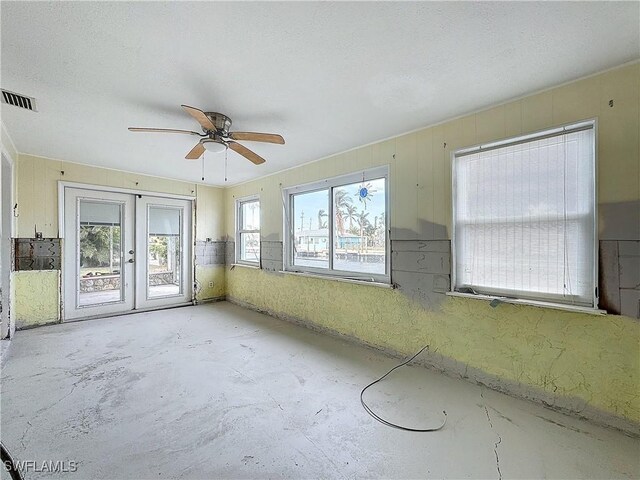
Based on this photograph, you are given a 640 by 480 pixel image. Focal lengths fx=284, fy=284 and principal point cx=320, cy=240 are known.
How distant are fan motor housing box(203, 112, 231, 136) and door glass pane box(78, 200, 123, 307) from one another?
340 centimetres

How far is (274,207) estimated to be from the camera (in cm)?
489

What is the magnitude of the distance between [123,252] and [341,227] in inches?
152

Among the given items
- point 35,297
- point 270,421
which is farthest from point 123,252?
point 270,421

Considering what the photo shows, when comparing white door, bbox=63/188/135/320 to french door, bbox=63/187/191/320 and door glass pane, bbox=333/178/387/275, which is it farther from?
door glass pane, bbox=333/178/387/275

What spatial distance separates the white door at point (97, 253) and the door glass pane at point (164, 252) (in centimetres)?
31

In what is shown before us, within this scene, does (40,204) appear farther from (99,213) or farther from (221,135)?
(221,135)

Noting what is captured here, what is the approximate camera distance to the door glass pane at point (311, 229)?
414cm

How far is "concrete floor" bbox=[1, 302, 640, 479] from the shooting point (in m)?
1.65

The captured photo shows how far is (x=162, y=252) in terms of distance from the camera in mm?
5418

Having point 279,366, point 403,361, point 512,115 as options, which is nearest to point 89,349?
point 279,366

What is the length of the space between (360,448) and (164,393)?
5.48ft

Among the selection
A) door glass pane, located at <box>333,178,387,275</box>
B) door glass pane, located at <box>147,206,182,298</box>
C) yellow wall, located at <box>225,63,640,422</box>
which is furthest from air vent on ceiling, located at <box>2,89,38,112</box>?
door glass pane, located at <box>333,178,387,275</box>

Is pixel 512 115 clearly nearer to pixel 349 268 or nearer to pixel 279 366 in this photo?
pixel 349 268

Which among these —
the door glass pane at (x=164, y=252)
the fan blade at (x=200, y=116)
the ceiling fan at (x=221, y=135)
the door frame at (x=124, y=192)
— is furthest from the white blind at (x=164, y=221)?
the fan blade at (x=200, y=116)
